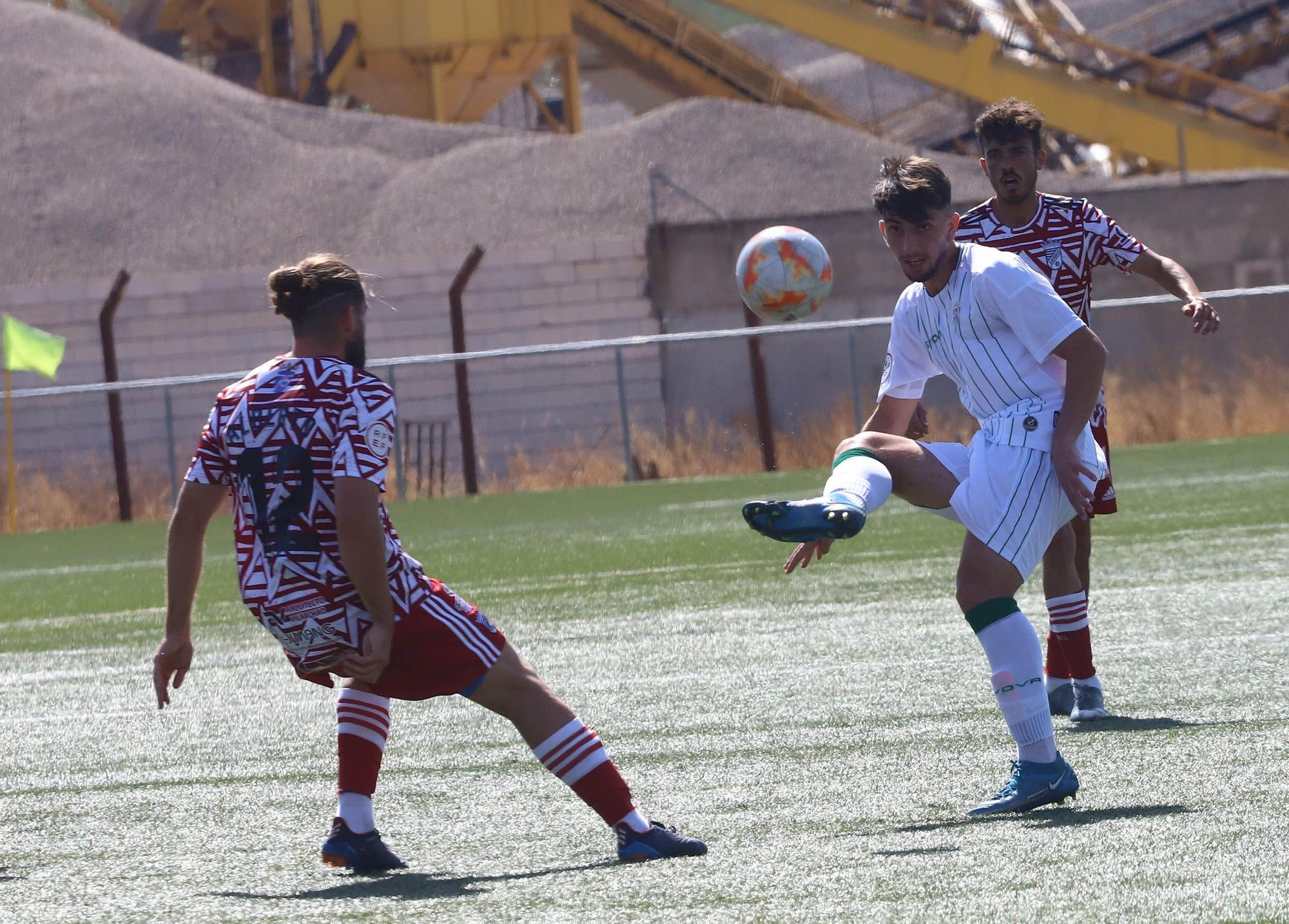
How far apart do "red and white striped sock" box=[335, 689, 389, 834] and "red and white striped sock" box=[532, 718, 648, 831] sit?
45 centimetres

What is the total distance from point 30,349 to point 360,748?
17442 mm

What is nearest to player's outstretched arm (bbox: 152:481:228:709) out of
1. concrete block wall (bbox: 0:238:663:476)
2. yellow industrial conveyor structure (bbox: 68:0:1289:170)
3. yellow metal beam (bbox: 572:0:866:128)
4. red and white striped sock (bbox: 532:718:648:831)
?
red and white striped sock (bbox: 532:718:648:831)

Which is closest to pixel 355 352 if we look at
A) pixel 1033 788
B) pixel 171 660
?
pixel 171 660

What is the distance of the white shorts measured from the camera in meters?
5.08

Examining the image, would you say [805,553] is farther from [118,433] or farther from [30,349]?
[30,349]

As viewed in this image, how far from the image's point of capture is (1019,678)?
502 centimetres

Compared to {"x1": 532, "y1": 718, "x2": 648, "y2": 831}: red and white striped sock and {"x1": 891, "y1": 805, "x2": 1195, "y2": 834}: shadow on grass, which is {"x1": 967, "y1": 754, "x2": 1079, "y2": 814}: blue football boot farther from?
{"x1": 532, "y1": 718, "x2": 648, "y2": 831}: red and white striped sock

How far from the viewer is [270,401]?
179 inches

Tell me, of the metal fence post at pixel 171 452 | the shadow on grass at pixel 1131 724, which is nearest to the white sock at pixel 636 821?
the shadow on grass at pixel 1131 724

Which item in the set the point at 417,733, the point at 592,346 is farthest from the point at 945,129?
the point at 417,733

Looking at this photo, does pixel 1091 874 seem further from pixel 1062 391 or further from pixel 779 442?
pixel 779 442

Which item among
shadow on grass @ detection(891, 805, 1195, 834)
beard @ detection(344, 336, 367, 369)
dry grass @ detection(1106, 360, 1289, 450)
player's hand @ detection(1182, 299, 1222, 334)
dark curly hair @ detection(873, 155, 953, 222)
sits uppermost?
dark curly hair @ detection(873, 155, 953, 222)

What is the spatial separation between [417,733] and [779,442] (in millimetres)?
14654

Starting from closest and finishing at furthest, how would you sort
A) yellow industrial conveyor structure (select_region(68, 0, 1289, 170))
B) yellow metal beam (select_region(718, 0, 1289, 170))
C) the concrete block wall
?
the concrete block wall, yellow metal beam (select_region(718, 0, 1289, 170)), yellow industrial conveyor structure (select_region(68, 0, 1289, 170))
